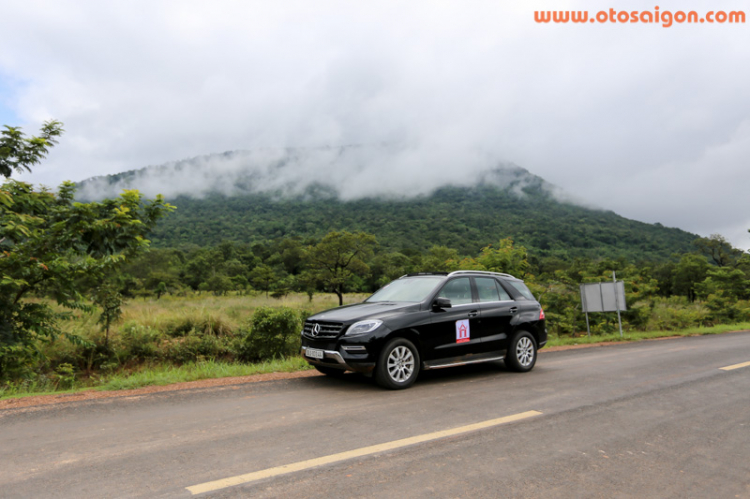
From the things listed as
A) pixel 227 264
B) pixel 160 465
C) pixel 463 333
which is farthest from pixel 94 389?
pixel 227 264

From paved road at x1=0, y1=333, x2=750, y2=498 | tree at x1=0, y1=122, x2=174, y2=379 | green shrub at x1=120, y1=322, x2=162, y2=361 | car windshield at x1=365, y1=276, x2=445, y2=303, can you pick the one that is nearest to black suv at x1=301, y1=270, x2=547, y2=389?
car windshield at x1=365, y1=276, x2=445, y2=303

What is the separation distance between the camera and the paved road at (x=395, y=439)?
3.55m

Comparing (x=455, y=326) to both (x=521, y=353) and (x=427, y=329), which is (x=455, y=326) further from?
(x=521, y=353)

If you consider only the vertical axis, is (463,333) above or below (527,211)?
below

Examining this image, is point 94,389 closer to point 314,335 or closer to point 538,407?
point 314,335

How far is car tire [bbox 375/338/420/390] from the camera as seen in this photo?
266 inches

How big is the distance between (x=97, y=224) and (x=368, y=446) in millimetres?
6668

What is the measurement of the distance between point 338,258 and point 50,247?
4496 cm

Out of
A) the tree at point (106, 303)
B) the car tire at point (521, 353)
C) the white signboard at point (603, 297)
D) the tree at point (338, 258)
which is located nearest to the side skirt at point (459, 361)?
the car tire at point (521, 353)

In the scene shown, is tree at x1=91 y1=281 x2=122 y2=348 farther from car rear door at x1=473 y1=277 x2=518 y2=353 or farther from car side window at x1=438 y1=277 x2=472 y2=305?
car rear door at x1=473 y1=277 x2=518 y2=353

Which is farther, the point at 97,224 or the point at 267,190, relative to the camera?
the point at 267,190

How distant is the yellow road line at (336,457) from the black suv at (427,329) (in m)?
1.96

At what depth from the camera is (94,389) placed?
7211 millimetres

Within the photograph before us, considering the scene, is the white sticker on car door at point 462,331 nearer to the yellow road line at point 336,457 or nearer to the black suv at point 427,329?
the black suv at point 427,329
